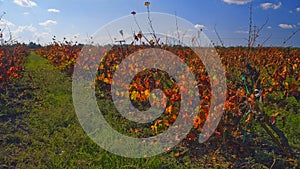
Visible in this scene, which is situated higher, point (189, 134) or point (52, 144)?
point (189, 134)

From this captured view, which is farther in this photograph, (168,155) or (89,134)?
(89,134)

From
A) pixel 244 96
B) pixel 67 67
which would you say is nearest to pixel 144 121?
pixel 244 96

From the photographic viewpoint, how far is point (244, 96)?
293 cm

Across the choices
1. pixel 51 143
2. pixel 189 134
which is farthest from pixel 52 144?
pixel 189 134

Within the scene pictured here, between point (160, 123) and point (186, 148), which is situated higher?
point (160, 123)

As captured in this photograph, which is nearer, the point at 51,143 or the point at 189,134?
the point at 189,134

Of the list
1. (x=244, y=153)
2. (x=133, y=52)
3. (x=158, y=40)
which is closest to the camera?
(x=244, y=153)

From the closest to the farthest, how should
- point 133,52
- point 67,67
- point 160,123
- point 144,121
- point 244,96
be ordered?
point 244,96
point 160,123
point 144,121
point 133,52
point 67,67

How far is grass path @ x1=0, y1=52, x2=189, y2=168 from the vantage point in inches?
117

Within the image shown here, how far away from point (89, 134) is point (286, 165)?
2.18m

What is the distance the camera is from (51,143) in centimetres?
351

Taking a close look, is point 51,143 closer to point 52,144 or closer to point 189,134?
point 52,144

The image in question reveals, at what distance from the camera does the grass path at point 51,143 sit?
2.98 metres

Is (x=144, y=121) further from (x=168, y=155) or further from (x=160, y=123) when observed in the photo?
(x=168, y=155)
